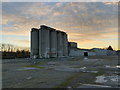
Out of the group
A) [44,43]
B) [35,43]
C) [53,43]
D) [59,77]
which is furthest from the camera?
[53,43]

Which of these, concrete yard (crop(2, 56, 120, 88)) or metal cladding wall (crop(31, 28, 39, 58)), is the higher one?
metal cladding wall (crop(31, 28, 39, 58))

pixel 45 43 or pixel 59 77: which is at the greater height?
pixel 45 43

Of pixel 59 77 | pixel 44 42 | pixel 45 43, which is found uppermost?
pixel 44 42

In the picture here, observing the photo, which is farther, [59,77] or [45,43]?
[45,43]

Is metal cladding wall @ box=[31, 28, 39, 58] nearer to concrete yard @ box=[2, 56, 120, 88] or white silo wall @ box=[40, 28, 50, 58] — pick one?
white silo wall @ box=[40, 28, 50, 58]

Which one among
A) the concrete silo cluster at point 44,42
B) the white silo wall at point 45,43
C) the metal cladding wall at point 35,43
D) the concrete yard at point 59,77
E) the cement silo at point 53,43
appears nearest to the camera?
the concrete yard at point 59,77

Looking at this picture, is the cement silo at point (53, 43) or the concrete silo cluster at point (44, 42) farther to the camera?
the cement silo at point (53, 43)

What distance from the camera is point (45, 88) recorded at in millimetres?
6156

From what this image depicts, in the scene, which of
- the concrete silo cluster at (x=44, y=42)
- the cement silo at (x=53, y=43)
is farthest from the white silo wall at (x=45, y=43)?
the cement silo at (x=53, y=43)

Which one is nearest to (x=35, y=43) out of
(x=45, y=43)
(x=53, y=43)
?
(x=45, y=43)

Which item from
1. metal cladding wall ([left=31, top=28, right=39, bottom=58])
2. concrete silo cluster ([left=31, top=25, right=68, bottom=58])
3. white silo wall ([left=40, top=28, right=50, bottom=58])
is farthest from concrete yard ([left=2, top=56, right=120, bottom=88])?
metal cladding wall ([left=31, top=28, right=39, bottom=58])

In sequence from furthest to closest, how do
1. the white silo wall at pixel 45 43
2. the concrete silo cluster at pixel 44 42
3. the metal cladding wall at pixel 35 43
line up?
the metal cladding wall at pixel 35 43 < the concrete silo cluster at pixel 44 42 < the white silo wall at pixel 45 43

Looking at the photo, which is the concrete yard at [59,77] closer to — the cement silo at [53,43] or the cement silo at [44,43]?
the cement silo at [44,43]

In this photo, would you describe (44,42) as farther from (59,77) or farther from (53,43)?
(59,77)
